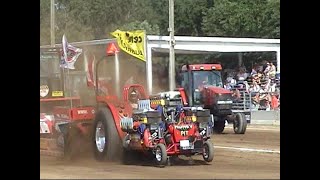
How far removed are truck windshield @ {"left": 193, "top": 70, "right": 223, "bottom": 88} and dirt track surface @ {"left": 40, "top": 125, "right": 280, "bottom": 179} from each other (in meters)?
5.70

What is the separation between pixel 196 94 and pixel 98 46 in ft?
12.0

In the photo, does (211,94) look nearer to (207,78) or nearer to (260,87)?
(207,78)

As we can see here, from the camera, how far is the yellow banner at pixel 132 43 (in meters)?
20.2

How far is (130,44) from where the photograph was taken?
20.4 meters

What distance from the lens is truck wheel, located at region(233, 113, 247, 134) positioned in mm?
18891

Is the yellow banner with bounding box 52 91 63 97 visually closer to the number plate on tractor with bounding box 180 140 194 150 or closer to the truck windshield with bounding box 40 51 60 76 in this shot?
the truck windshield with bounding box 40 51 60 76

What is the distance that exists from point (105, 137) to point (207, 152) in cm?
209

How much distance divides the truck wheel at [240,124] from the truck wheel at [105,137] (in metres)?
7.63

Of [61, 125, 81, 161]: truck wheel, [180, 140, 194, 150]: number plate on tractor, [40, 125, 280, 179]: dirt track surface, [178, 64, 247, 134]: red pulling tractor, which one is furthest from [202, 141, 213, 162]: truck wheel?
[178, 64, 247, 134]: red pulling tractor

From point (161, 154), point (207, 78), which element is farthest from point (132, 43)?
point (161, 154)
